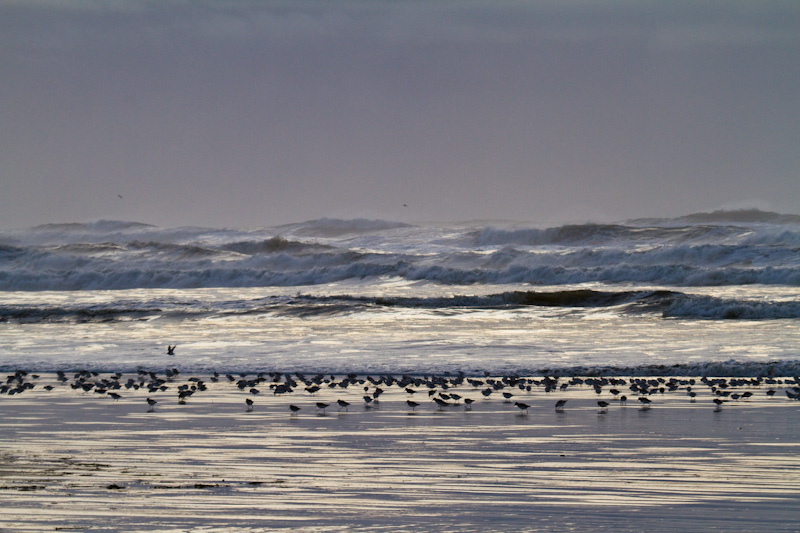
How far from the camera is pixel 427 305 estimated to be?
28859 millimetres

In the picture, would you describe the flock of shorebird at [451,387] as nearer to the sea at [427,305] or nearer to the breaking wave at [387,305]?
the sea at [427,305]

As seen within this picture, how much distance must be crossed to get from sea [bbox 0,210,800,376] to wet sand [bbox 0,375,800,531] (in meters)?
4.59

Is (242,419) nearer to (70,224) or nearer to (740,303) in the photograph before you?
(740,303)

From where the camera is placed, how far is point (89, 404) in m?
11.7

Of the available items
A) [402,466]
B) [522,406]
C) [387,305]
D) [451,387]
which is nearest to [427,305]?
[387,305]

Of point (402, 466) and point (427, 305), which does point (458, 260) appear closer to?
point (427, 305)

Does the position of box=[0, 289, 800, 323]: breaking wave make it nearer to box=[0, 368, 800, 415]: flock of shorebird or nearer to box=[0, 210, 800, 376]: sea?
box=[0, 210, 800, 376]: sea

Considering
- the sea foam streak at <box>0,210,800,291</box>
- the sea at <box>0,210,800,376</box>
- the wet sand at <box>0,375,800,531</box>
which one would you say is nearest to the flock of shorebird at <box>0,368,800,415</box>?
the wet sand at <box>0,375,800,531</box>

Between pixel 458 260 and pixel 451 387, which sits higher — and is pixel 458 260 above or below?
above

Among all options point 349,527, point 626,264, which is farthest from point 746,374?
point 626,264

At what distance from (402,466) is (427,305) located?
21.6m

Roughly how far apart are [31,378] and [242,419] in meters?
6.13

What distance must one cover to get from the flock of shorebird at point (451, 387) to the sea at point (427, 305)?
141 cm

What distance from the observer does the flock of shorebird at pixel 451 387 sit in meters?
11.3
